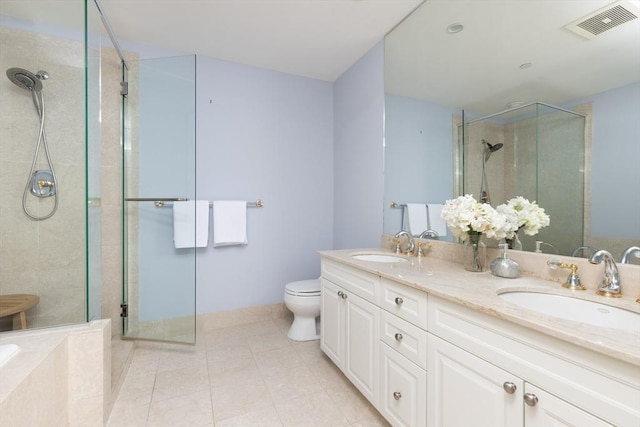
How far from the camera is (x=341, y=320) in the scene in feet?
5.49

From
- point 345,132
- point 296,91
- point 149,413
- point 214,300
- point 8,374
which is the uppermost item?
point 296,91

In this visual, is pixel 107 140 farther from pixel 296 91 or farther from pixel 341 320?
pixel 341 320

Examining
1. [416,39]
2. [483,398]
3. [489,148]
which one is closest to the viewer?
[483,398]

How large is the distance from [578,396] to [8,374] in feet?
5.46

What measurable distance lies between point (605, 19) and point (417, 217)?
1.19 meters

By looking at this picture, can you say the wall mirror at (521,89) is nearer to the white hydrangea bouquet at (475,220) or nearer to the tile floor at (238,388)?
the white hydrangea bouquet at (475,220)

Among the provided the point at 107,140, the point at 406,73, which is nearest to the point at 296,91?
the point at 406,73

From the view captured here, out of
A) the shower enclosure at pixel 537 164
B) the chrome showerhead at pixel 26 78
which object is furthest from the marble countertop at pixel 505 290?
the chrome showerhead at pixel 26 78

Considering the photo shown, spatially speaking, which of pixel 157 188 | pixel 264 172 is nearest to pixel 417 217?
pixel 264 172

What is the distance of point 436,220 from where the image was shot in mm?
1730

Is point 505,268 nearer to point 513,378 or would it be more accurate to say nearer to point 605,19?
point 513,378

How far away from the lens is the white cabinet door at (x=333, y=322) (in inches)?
65.8

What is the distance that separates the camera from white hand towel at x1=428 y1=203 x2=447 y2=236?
168 centimetres

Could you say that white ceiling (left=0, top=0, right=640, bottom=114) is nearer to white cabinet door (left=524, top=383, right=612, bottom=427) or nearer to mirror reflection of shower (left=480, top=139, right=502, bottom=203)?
mirror reflection of shower (left=480, top=139, right=502, bottom=203)
